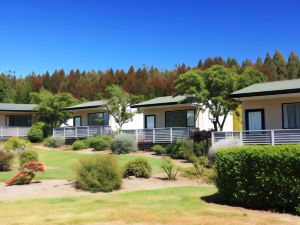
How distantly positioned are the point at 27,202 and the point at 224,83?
55.2ft

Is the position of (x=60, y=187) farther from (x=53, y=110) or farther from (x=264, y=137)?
(x=53, y=110)

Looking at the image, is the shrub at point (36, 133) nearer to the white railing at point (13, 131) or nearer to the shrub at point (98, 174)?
the white railing at point (13, 131)

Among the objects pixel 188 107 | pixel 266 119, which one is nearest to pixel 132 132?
pixel 188 107

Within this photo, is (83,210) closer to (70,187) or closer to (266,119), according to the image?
(70,187)

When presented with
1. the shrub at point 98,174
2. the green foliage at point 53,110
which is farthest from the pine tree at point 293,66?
the shrub at point 98,174

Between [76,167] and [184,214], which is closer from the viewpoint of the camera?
[184,214]

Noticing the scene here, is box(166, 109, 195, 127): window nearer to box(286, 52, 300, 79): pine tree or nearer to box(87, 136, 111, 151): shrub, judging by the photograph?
box(87, 136, 111, 151): shrub

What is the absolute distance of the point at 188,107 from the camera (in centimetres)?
3122

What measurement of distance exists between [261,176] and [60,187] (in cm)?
719

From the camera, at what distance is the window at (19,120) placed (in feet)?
141

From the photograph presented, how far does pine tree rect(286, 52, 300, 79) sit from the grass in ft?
240

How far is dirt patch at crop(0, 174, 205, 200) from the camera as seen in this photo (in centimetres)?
1255

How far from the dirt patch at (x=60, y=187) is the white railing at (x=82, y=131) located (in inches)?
759

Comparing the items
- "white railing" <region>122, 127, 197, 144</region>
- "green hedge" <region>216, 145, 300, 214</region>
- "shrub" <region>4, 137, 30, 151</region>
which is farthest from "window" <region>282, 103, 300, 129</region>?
"shrub" <region>4, 137, 30, 151</region>
